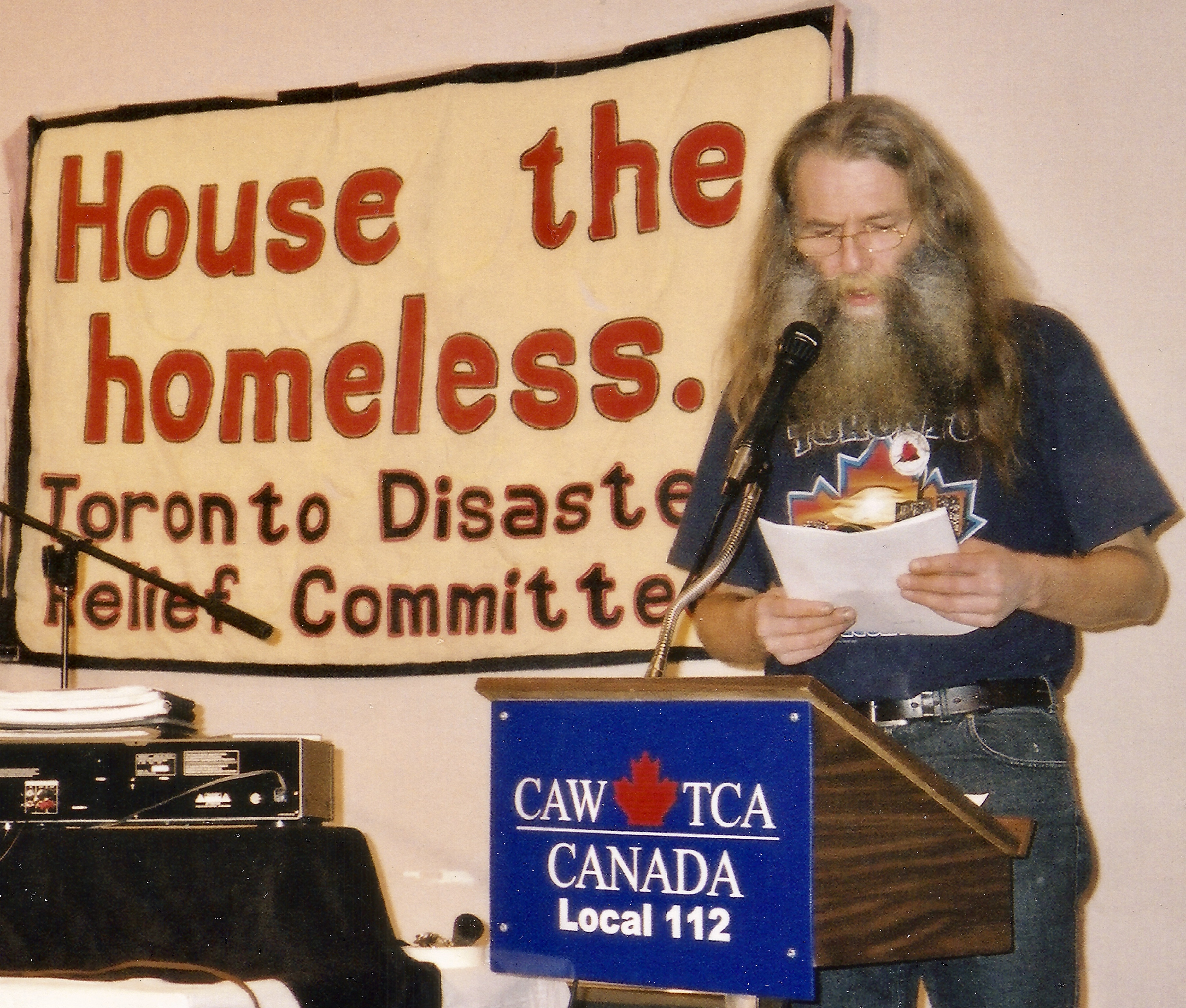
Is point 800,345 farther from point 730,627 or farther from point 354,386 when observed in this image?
point 354,386

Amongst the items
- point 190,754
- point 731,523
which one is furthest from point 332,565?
point 731,523

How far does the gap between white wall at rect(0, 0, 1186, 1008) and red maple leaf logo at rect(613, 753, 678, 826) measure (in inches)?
58.5

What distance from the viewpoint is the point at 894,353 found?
69.6 inches

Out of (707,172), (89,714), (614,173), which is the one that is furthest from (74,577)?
(707,172)

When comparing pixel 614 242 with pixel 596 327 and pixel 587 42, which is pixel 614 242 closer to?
pixel 596 327

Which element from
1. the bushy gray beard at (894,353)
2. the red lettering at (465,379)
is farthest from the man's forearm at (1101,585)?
the red lettering at (465,379)

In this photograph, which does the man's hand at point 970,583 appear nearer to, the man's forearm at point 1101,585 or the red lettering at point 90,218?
the man's forearm at point 1101,585

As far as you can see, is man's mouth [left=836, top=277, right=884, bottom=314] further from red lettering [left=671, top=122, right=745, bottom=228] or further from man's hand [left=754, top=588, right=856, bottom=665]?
red lettering [left=671, top=122, right=745, bottom=228]

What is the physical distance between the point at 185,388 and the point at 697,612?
5.89 ft

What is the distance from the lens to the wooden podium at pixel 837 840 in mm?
1148

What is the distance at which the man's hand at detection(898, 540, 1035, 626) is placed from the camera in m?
1.35

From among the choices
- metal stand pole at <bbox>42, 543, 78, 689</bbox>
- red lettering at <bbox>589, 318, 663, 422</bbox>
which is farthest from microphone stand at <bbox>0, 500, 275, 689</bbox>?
red lettering at <bbox>589, 318, 663, 422</bbox>

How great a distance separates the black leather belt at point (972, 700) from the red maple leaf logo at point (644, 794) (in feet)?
1.22

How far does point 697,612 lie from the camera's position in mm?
1745
